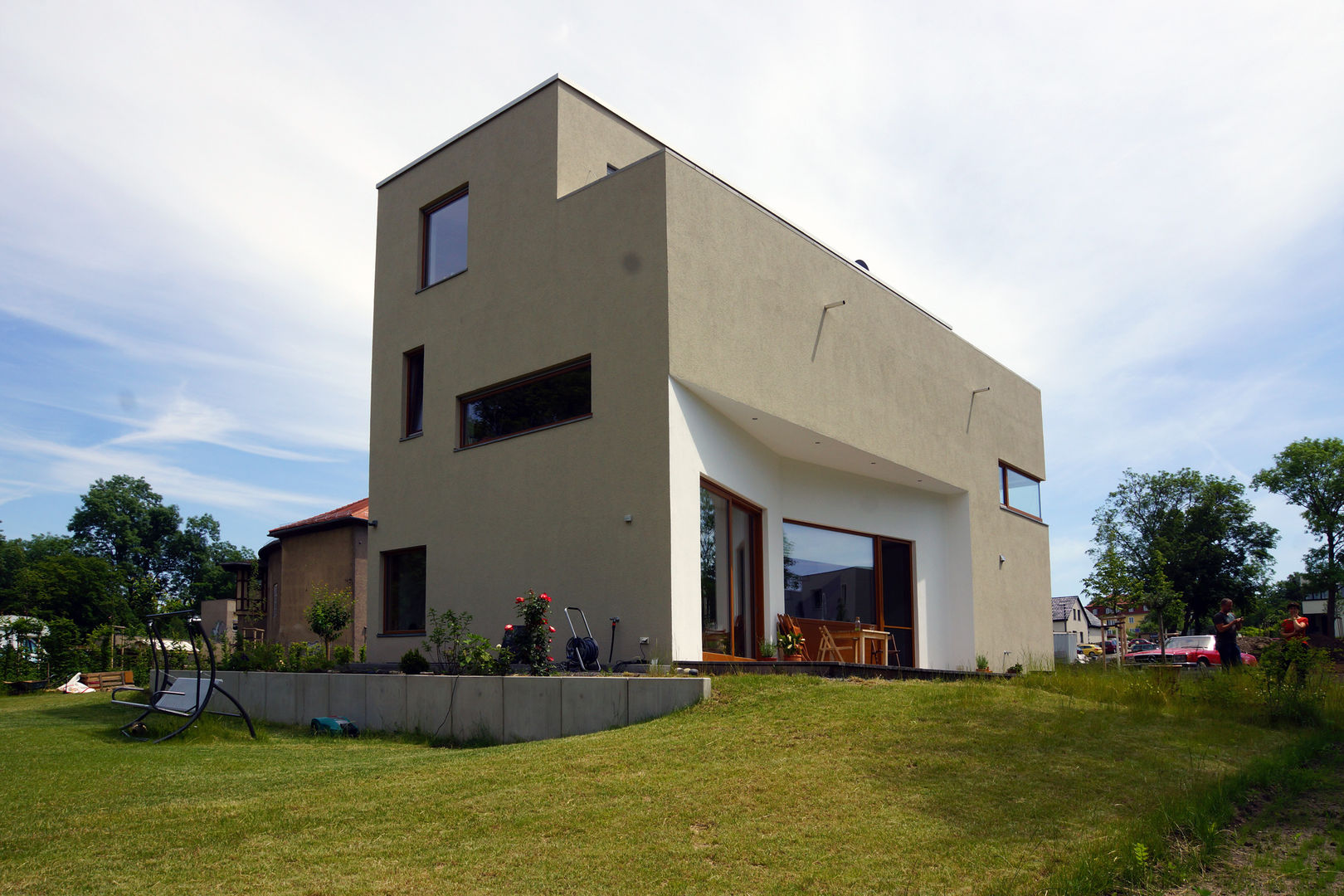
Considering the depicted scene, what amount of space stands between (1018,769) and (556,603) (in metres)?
8.10

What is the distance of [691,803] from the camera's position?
5.94 meters

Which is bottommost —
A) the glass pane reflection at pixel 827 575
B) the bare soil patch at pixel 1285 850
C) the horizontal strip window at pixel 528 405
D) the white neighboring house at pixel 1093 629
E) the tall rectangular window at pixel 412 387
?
the white neighboring house at pixel 1093 629

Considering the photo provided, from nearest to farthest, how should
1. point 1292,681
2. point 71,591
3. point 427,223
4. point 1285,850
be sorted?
point 1285,850
point 1292,681
point 427,223
point 71,591

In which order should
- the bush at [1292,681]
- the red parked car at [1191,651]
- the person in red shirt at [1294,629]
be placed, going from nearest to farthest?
the bush at [1292,681] → the person in red shirt at [1294,629] → the red parked car at [1191,651]

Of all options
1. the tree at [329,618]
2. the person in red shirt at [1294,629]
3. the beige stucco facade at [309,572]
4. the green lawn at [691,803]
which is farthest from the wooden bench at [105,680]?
the person in red shirt at [1294,629]

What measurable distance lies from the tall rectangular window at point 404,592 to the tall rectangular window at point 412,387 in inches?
91.2

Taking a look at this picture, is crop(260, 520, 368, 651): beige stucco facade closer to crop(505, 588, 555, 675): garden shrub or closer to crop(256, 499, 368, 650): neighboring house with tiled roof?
crop(256, 499, 368, 650): neighboring house with tiled roof

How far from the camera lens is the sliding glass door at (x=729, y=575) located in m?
13.5

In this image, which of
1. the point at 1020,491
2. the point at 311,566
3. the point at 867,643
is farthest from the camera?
the point at 311,566

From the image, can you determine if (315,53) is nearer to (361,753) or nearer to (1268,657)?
(361,753)

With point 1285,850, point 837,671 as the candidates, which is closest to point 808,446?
point 837,671

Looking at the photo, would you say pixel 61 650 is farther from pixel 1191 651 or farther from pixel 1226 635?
pixel 1191 651

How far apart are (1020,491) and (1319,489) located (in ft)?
174

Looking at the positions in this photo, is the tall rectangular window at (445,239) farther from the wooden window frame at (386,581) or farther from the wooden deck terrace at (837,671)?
the wooden deck terrace at (837,671)
